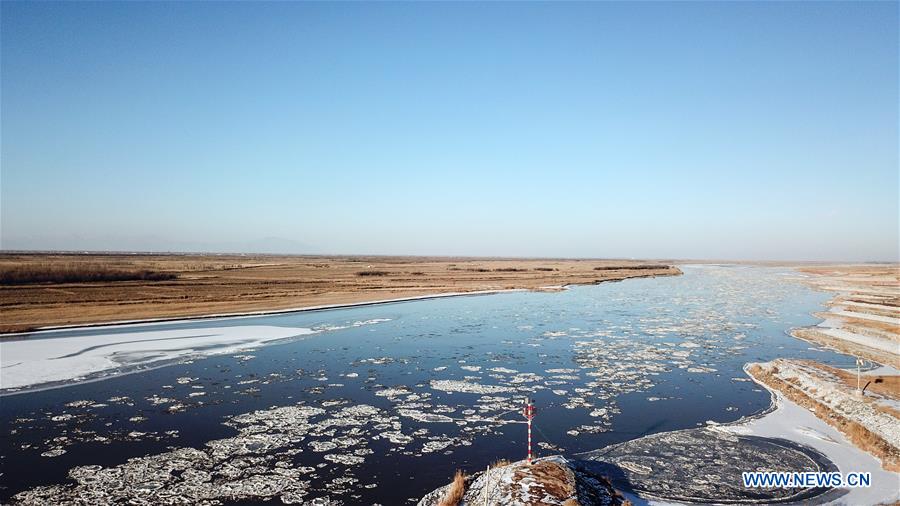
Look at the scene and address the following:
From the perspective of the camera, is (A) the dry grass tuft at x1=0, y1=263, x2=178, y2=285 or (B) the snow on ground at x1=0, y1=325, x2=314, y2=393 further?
(A) the dry grass tuft at x1=0, y1=263, x2=178, y2=285

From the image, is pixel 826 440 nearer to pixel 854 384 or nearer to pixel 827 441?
pixel 827 441

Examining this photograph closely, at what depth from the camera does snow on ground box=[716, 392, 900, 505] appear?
8.49 m

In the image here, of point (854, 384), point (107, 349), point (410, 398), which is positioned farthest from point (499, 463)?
point (107, 349)

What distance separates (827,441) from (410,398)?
32.2 ft

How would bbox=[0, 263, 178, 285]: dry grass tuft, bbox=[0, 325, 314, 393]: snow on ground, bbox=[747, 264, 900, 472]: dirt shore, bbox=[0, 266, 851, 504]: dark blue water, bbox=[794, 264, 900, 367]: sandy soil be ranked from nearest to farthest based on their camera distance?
1. bbox=[0, 266, 851, 504]: dark blue water
2. bbox=[747, 264, 900, 472]: dirt shore
3. bbox=[0, 325, 314, 393]: snow on ground
4. bbox=[794, 264, 900, 367]: sandy soil
5. bbox=[0, 263, 178, 285]: dry grass tuft

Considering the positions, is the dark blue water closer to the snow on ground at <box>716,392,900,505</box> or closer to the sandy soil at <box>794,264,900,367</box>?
the snow on ground at <box>716,392,900,505</box>

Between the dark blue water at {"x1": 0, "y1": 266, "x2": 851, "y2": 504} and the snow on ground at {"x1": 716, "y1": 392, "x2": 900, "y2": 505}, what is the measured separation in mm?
735

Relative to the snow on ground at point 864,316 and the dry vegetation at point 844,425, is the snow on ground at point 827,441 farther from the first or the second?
the snow on ground at point 864,316

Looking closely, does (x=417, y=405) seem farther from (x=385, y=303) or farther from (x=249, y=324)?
(x=385, y=303)

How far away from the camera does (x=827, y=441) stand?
1086cm

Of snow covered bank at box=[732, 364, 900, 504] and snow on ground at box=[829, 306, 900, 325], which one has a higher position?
snow on ground at box=[829, 306, 900, 325]

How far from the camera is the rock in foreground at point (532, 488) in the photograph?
7.70 m

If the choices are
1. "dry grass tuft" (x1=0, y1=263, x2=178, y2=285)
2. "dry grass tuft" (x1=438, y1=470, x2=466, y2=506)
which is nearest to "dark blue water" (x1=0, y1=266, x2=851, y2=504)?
"dry grass tuft" (x1=438, y1=470, x2=466, y2=506)

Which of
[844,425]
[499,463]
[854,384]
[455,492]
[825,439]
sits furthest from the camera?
[854,384]
